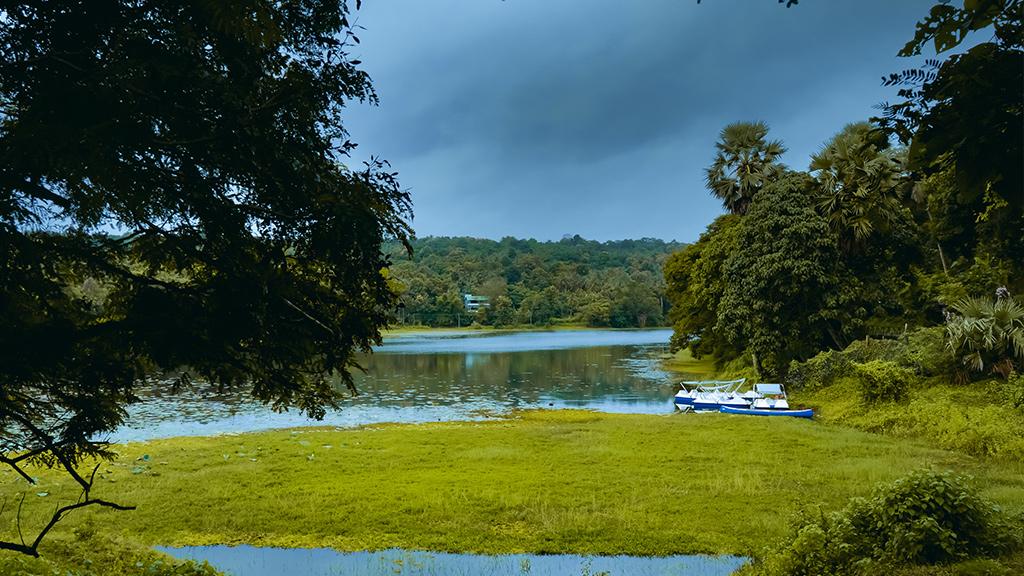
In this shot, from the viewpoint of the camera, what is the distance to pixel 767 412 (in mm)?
22688

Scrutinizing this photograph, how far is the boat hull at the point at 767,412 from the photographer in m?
21.8

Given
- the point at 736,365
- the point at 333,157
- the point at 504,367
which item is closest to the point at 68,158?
the point at 333,157

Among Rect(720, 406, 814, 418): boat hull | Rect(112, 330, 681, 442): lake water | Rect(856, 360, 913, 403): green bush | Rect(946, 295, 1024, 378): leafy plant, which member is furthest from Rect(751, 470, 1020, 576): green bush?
Rect(720, 406, 814, 418): boat hull

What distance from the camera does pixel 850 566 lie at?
5992 mm

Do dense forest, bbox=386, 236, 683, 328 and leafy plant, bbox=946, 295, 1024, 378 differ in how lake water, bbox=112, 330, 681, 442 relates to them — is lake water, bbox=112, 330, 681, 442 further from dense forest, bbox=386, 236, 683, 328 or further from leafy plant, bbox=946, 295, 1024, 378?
dense forest, bbox=386, 236, 683, 328

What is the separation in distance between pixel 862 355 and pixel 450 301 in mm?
99597

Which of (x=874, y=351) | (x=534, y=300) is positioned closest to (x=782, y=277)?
(x=874, y=351)

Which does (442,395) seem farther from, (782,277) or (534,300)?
(534,300)

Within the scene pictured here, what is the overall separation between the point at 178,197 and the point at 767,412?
21868mm

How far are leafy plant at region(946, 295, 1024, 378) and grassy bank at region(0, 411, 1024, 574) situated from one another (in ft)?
14.4

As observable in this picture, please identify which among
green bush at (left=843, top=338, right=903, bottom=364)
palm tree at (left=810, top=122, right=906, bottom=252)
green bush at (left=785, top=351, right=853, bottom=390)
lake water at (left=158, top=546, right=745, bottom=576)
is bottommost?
lake water at (left=158, top=546, right=745, bottom=576)

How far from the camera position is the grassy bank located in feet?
33.0

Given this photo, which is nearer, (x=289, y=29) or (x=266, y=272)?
(x=266, y=272)

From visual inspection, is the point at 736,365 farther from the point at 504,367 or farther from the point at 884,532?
the point at 884,532
